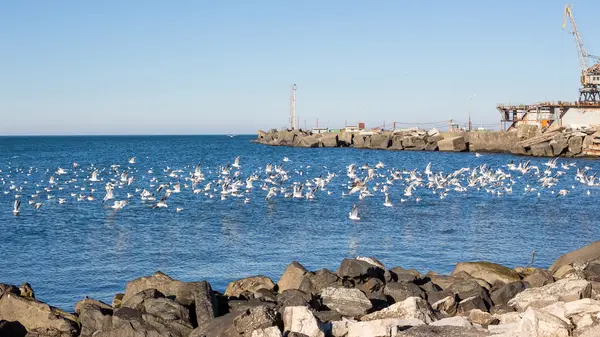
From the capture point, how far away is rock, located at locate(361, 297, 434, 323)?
522 inches

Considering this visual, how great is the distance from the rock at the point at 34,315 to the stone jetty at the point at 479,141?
72138 mm

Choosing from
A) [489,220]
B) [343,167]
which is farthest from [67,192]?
[343,167]

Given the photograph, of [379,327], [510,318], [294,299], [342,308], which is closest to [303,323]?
[379,327]

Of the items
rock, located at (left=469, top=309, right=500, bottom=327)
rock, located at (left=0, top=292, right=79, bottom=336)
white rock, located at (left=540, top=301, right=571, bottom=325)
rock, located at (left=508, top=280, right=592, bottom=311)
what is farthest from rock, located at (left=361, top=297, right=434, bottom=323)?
rock, located at (left=0, top=292, right=79, bottom=336)

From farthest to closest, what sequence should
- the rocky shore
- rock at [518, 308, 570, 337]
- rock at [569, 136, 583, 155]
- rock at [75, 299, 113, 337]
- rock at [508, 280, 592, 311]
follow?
rock at [569, 136, 583, 155] < rock at [508, 280, 592, 311] < rock at [75, 299, 113, 337] < the rocky shore < rock at [518, 308, 570, 337]

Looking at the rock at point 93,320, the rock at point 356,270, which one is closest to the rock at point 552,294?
the rock at point 356,270

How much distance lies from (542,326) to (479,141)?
84.6 metres

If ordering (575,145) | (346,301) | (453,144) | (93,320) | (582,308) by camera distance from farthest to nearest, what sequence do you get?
1. (453,144)
2. (575,145)
3. (346,301)
4. (93,320)
5. (582,308)

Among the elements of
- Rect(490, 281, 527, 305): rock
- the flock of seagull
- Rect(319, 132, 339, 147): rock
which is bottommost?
the flock of seagull

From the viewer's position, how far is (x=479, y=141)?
94.4m

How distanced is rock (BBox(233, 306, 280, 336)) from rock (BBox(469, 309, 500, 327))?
351 cm

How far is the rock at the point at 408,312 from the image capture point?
13.3 m

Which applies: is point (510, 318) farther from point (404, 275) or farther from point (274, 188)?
point (274, 188)

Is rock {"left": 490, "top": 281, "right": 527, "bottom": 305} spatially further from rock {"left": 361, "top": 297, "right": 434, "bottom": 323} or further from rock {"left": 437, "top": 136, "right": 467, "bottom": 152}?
rock {"left": 437, "top": 136, "right": 467, "bottom": 152}
